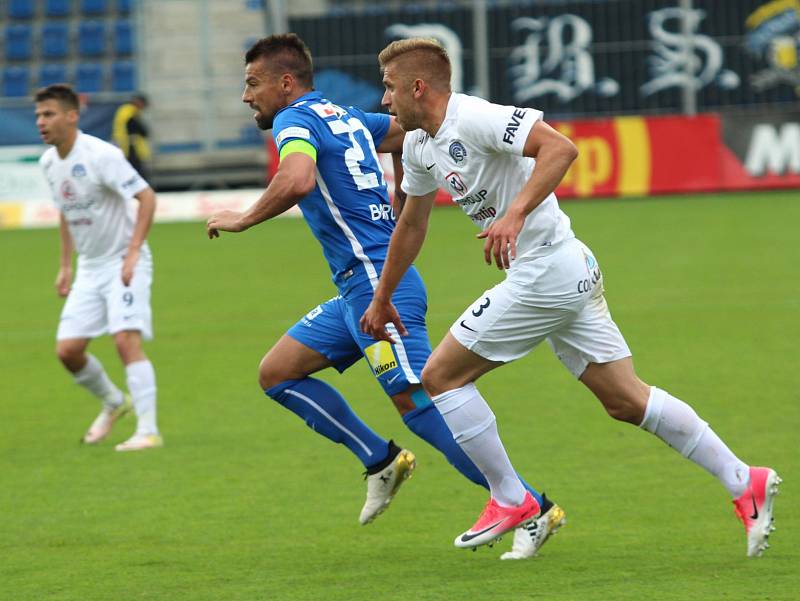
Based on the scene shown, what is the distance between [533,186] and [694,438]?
1198mm

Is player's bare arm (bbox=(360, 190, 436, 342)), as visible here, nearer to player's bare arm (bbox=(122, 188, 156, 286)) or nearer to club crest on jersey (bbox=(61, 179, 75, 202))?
player's bare arm (bbox=(122, 188, 156, 286))

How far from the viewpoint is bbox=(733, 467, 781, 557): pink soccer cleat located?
17.5 ft

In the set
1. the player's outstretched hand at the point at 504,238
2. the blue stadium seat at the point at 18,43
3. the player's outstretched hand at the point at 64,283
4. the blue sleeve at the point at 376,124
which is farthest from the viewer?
the blue stadium seat at the point at 18,43

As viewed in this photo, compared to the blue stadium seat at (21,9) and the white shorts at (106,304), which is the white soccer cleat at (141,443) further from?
the blue stadium seat at (21,9)

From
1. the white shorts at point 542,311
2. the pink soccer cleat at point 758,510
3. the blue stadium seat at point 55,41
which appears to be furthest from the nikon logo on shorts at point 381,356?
the blue stadium seat at point 55,41

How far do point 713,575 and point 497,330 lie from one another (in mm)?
1166

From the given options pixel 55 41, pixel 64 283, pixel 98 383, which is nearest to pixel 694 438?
pixel 98 383

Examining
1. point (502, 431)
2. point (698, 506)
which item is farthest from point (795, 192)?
point (698, 506)

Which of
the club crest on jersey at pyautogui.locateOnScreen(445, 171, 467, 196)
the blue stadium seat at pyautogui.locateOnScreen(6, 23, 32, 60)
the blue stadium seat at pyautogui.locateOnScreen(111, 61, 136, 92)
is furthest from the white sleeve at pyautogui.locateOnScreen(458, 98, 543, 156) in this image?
the blue stadium seat at pyautogui.locateOnScreen(6, 23, 32, 60)

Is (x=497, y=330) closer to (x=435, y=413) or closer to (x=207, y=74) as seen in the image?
(x=435, y=413)

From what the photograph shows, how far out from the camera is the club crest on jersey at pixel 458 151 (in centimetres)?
526

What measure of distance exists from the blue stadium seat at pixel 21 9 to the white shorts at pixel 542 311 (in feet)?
91.3

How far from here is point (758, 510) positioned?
535cm

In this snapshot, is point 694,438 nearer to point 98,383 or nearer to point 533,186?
point 533,186
